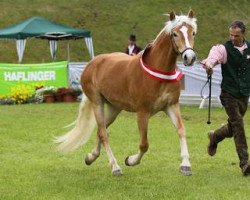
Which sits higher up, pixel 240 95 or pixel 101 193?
pixel 240 95

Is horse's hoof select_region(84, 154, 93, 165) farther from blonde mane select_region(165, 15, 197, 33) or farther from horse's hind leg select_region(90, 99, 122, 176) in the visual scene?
blonde mane select_region(165, 15, 197, 33)

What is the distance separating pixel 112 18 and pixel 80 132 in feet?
101

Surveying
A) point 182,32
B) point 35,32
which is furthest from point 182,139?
point 35,32

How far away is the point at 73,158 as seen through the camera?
29.1ft

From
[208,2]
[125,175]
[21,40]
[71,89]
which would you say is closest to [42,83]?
[71,89]

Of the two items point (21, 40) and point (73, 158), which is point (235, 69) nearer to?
point (73, 158)

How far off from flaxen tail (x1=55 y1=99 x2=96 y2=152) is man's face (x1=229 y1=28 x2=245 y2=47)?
2376 millimetres

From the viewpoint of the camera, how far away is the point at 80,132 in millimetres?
8500

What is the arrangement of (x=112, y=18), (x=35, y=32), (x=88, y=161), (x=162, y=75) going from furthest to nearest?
(x=112, y=18), (x=35, y=32), (x=88, y=161), (x=162, y=75)

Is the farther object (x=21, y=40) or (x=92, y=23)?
(x=92, y=23)

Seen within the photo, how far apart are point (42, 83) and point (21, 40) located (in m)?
4.44

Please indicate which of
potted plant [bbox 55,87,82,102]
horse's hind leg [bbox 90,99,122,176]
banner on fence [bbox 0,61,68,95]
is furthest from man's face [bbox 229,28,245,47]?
banner on fence [bbox 0,61,68,95]

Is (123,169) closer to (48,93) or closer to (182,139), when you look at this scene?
(182,139)

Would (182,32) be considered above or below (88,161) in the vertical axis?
above
